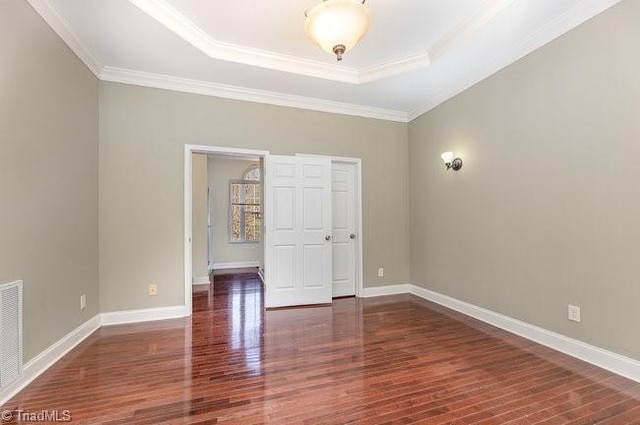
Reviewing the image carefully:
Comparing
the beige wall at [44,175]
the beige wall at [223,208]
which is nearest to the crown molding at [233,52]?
the beige wall at [44,175]

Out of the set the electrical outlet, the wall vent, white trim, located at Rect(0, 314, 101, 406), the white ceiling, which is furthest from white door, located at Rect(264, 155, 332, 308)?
the electrical outlet

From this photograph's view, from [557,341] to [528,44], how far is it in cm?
284

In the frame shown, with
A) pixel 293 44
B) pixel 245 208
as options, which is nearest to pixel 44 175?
pixel 293 44

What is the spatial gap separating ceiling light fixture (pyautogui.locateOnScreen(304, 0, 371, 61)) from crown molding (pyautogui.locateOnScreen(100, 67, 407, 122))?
2051 mm

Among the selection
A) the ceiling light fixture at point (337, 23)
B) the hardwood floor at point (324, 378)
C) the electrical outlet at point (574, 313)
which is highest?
the ceiling light fixture at point (337, 23)

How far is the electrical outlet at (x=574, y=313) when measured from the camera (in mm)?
2629

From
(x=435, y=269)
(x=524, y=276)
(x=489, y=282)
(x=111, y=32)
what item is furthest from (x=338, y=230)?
(x=111, y=32)

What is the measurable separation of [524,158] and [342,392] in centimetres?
282

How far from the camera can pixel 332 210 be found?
4699 mm

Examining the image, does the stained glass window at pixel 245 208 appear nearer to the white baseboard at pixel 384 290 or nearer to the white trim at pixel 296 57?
the white baseboard at pixel 384 290

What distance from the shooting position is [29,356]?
2271 mm

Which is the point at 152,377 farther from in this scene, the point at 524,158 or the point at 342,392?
the point at 524,158

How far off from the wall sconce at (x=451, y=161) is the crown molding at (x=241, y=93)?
1240 mm

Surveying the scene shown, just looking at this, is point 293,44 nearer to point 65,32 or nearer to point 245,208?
point 65,32
